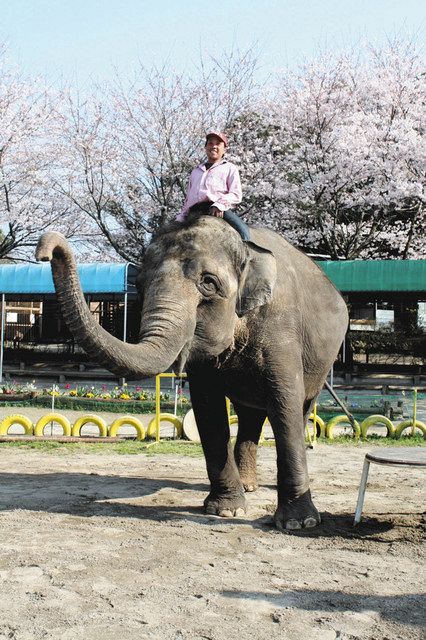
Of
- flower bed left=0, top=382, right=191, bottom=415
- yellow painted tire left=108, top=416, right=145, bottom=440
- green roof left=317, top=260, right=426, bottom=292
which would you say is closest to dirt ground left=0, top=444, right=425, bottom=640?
yellow painted tire left=108, top=416, right=145, bottom=440

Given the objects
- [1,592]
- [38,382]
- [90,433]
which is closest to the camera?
[1,592]

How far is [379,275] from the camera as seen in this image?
22.9m

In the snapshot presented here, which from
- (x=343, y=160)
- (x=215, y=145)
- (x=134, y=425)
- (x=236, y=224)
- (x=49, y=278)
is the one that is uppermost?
(x=343, y=160)

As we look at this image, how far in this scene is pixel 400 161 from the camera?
29906 millimetres

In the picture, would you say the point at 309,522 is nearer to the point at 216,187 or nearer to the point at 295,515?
the point at 295,515

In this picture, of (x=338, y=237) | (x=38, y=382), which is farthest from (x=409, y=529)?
(x=338, y=237)

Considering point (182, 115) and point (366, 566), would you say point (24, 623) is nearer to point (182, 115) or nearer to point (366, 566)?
point (366, 566)

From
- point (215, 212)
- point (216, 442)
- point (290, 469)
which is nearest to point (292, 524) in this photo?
point (290, 469)

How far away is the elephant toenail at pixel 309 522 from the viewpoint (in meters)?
6.83

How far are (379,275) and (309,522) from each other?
16.8 metres

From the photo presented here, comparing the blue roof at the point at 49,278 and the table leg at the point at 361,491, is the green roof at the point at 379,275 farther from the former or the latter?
the table leg at the point at 361,491

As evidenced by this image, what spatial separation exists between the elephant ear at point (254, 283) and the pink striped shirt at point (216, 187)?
1.55 feet

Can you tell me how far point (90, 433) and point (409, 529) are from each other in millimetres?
8014

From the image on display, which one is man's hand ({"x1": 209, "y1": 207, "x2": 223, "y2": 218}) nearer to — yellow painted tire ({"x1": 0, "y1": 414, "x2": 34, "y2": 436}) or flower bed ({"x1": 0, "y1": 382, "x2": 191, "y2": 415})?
yellow painted tire ({"x1": 0, "y1": 414, "x2": 34, "y2": 436})
